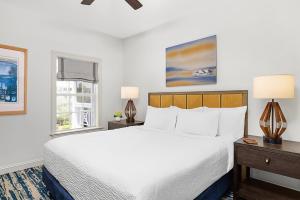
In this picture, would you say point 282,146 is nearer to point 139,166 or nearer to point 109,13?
point 139,166

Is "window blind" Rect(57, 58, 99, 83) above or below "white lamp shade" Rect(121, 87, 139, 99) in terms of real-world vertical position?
above

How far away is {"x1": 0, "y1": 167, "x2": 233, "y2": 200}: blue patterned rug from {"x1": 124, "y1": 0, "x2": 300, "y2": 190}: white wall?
1355 mm

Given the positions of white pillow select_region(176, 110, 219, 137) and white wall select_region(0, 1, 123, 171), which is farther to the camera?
white wall select_region(0, 1, 123, 171)

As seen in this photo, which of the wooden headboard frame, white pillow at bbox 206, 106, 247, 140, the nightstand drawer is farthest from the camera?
the wooden headboard frame

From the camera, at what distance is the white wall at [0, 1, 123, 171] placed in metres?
2.97

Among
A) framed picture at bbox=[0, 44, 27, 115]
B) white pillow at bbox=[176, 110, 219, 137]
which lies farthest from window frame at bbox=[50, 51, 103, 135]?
white pillow at bbox=[176, 110, 219, 137]

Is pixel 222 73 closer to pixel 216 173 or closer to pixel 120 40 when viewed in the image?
pixel 216 173

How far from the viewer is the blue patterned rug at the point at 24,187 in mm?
2262

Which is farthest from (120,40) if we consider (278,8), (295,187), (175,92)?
(295,187)

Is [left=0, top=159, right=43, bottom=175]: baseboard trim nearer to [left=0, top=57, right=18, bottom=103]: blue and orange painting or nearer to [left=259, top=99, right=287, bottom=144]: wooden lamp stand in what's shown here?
[left=0, top=57, right=18, bottom=103]: blue and orange painting

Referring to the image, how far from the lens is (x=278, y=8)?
238 cm

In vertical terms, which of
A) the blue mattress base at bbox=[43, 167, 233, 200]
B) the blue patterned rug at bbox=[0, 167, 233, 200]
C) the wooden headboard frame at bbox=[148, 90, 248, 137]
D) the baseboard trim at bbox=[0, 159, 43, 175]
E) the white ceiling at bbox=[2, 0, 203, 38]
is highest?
the white ceiling at bbox=[2, 0, 203, 38]

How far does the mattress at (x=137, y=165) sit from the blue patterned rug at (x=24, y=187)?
42 centimetres

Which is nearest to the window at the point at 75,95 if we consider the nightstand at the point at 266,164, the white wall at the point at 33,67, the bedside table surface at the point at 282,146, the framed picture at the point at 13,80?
the white wall at the point at 33,67
